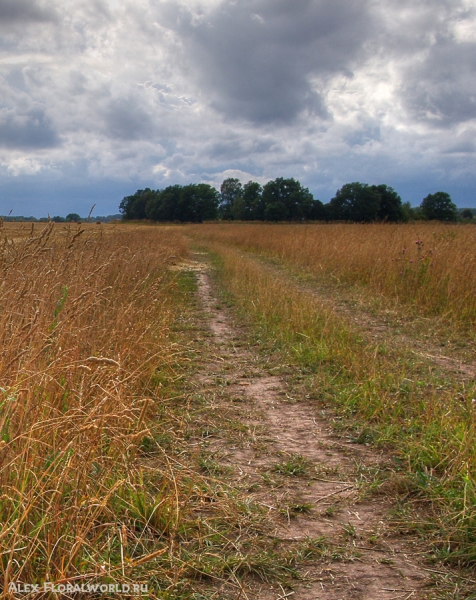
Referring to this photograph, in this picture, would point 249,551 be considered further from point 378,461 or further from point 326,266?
point 326,266

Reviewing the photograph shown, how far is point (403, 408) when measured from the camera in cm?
365

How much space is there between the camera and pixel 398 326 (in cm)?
678

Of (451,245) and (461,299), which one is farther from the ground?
(451,245)

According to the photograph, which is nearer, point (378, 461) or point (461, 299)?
point (378, 461)

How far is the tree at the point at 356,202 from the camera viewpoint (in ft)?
198

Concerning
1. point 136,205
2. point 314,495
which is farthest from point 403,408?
point 136,205

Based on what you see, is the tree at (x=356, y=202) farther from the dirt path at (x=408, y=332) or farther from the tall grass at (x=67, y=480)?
the tall grass at (x=67, y=480)

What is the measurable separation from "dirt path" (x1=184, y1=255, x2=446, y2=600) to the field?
11 millimetres

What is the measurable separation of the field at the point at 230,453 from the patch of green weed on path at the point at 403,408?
14 millimetres

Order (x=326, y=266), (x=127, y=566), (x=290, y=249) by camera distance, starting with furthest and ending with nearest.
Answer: (x=290, y=249), (x=326, y=266), (x=127, y=566)

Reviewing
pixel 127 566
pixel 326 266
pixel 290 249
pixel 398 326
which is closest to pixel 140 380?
pixel 127 566

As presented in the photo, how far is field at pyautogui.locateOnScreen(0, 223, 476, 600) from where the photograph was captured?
75.0 inches

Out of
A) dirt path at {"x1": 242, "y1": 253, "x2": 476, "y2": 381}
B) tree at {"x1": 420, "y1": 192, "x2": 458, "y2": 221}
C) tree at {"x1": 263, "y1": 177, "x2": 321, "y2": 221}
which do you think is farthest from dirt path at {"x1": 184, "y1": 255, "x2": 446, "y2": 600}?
tree at {"x1": 263, "y1": 177, "x2": 321, "y2": 221}

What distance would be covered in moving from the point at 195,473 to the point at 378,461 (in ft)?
3.68
